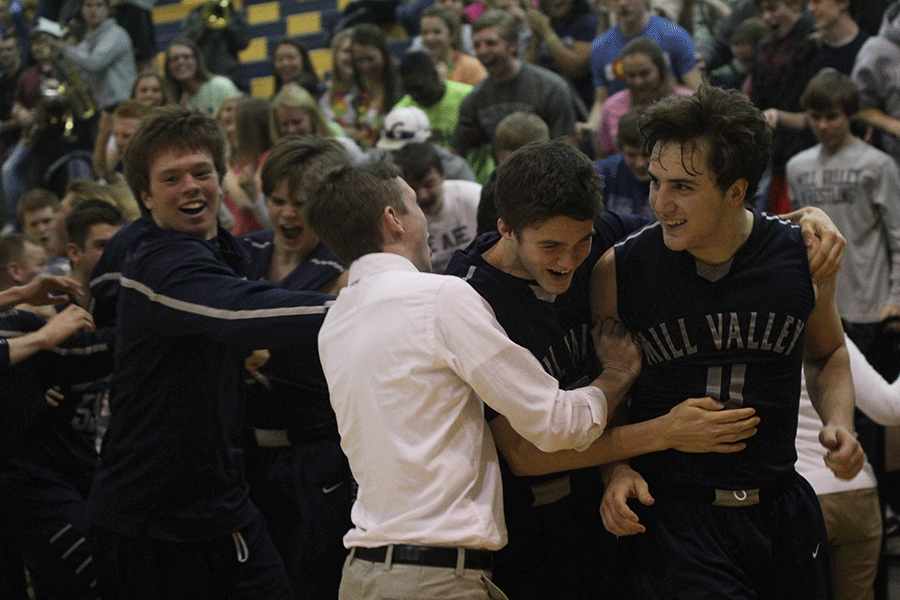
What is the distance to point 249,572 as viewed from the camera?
3.74 m

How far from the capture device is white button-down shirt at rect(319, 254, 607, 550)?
2.68m

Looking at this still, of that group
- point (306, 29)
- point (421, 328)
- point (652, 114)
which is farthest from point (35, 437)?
point (306, 29)

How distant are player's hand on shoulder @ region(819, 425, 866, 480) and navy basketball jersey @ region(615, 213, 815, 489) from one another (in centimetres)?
11

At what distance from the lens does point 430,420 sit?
274 cm

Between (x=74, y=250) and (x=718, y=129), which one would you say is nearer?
(x=718, y=129)

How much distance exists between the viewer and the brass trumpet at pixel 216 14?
11875 millimetres

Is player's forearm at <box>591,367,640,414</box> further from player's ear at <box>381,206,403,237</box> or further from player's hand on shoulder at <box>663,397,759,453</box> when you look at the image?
player's ear at <box>381,206,403,237</box>

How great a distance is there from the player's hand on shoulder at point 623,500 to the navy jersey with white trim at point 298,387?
5.01 ft

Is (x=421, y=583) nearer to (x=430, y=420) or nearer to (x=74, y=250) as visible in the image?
(x=430, y=420)

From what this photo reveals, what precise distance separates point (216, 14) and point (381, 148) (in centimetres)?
618

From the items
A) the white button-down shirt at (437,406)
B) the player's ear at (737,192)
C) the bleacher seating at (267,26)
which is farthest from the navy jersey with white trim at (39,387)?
the bleacher seating at (267,26)

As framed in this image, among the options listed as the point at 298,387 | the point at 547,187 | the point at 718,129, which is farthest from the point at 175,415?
the point at 718,129

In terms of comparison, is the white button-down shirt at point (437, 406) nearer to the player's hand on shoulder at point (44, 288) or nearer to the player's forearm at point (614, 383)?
the player's forearm at point (614, 383)

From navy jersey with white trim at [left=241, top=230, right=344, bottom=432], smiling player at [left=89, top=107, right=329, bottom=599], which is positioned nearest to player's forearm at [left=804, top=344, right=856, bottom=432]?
smiling player at [left=89, top=107, right=329, bottom=599]
